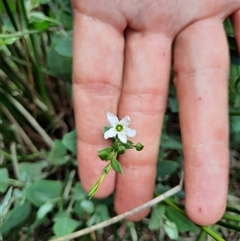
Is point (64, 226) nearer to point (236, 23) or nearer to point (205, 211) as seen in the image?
point (205, 211)

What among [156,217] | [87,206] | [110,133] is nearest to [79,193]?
[87,206]

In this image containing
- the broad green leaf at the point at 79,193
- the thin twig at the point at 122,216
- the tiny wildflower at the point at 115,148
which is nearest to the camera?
the tiny wildflower at the point at 115,148

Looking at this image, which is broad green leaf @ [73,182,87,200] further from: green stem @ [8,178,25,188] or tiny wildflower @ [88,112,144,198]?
tiny wildflower @ [88,112,144,198]

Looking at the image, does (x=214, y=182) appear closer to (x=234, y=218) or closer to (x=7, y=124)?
(x=234, y=218)

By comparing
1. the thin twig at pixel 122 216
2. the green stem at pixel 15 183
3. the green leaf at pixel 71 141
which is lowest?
the green stem at pixel 15 183

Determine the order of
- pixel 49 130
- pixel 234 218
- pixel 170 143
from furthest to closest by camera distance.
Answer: pixel 49 130, pixel 170 143, pixel 234 218

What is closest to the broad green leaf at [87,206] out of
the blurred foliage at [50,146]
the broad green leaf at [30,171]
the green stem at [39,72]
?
the blurred foliage at [50,146]

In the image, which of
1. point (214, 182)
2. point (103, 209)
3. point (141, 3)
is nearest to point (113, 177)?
point (103, 209)

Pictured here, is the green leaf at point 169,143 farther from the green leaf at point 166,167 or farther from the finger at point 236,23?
the finger at point 236,23
